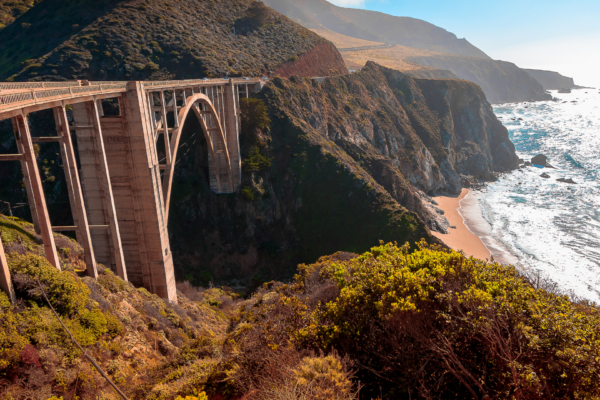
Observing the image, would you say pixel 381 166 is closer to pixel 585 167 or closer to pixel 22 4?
pixel 585 167

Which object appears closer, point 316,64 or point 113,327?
point 113,327

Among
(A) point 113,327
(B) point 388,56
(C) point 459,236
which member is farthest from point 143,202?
(B) point 388,56

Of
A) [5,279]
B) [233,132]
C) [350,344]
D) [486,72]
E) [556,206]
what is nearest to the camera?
[5,279]

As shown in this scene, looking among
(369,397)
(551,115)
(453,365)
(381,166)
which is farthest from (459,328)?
(551,115)

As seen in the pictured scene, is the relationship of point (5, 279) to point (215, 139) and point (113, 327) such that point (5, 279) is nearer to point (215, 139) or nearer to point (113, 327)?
point (113, 327)

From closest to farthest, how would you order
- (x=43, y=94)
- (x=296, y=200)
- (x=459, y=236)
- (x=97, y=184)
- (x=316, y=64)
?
(x=43, y=94) < (x=97, y=184) < (x=296, y=200) < (x=459, y=236) < (x=316, y=64)

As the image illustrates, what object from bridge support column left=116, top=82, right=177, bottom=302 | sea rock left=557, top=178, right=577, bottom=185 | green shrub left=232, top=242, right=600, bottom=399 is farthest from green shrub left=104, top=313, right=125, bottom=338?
sea rock left=557, top=178, right=577, bottom=185

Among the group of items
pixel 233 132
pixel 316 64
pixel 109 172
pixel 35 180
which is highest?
pixel 316 64
